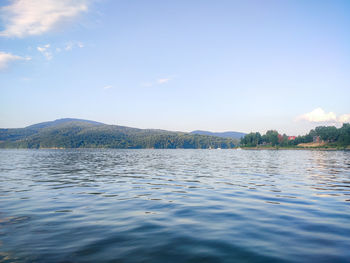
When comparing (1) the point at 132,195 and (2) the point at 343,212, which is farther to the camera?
(1) the point at 132,195

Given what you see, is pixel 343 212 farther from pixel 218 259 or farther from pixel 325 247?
pixel 218 259

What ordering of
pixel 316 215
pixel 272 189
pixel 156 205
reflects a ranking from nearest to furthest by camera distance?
pixel 316 215 < pixel 156 205 < pixel 272 189

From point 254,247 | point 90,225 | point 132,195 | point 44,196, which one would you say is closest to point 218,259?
point 254,247

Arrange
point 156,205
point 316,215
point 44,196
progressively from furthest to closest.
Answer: point 44,196, point 156,205, point 316,215

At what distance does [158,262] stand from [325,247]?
548cm

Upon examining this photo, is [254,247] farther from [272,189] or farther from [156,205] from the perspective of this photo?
[272,189]

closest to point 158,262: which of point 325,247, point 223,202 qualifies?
point 325,247

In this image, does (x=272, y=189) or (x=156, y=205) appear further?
(x=272, y=189)

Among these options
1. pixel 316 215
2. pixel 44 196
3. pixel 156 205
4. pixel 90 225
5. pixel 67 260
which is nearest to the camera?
pixel 67 260

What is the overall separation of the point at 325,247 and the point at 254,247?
2.27 m

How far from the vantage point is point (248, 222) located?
1102 cm

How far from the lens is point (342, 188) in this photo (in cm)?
2030

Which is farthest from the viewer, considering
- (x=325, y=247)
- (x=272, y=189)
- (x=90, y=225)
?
(x=272, y=189)

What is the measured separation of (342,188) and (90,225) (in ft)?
66.0
